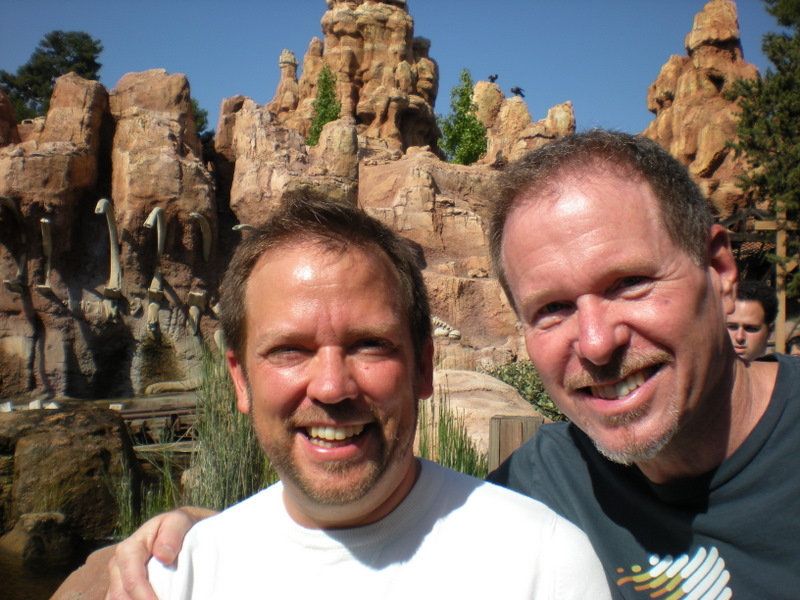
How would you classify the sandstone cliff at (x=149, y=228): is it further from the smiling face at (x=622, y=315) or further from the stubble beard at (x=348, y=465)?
the stubble beard at (x=348, y=465)

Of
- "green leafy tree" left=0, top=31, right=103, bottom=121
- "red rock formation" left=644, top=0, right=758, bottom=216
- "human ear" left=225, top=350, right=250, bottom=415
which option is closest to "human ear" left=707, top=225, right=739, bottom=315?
"human ear" left=225, top=350, right=250, bottom=415

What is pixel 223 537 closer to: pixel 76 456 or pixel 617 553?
pixel 617 553

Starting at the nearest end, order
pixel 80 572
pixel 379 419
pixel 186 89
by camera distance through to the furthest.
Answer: pixel 379 419 < pixel 80 572 < pixel 186 89

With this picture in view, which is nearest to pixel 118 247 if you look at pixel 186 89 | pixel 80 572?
pixel 186 89

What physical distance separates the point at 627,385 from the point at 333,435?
0.76 m

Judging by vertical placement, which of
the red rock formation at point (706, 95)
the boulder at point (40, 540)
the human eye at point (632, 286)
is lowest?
the boulder at point (40, 540)

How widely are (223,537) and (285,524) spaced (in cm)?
15

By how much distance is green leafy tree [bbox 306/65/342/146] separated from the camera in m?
32.7

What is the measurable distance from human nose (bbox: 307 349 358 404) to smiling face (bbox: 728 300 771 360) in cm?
372

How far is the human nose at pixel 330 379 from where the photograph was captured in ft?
4.83

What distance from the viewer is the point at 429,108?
33281 mm

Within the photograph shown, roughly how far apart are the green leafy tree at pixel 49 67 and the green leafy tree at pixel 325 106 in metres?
16.4

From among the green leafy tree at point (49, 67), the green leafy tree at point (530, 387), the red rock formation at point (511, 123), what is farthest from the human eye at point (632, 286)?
the green leafy tree at point (49, 67)

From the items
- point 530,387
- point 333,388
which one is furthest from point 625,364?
point 530,387
